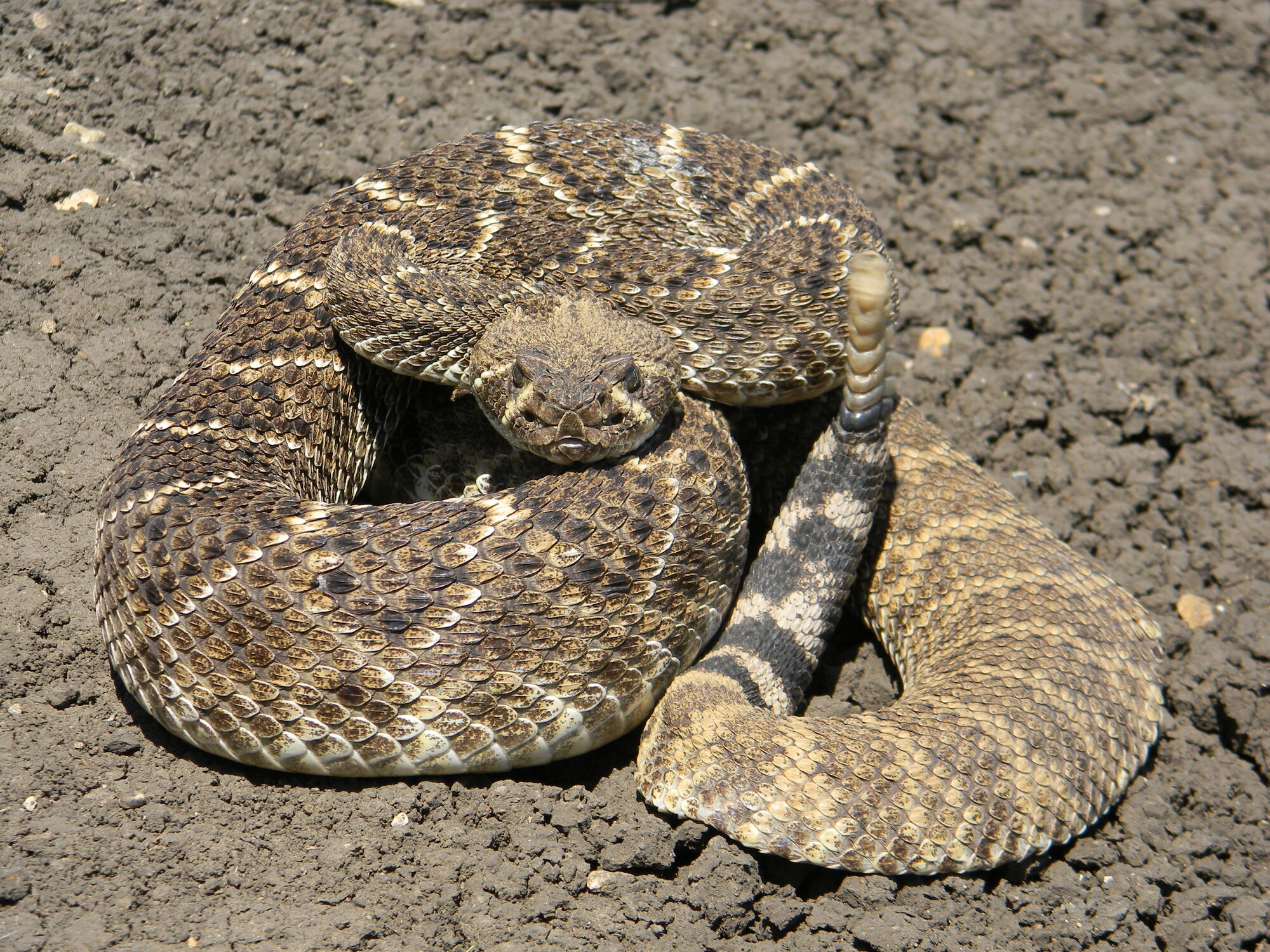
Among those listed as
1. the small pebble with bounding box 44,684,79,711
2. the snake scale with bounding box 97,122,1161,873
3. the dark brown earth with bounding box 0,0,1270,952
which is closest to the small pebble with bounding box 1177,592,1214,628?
the dark brown earth with bounding box 0,0,1270,952

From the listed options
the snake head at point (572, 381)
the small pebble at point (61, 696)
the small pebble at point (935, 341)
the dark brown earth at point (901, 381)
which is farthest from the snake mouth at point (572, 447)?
the small pebble at point (935, 341)

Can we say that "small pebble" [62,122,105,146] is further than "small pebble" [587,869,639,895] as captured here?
Yes

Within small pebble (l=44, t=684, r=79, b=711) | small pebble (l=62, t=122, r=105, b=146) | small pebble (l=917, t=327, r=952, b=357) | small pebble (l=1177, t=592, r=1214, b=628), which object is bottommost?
small pebble (l=1177, t=592, r=1214, b=628)

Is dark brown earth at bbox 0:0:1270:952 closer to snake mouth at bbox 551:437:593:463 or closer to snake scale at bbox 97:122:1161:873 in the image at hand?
snake scale at bbox 97:122:1161:873

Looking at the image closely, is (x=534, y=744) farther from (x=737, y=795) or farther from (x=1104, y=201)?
(x=1104, y=201)

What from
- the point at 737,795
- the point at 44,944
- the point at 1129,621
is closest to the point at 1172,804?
the point at 1129,621

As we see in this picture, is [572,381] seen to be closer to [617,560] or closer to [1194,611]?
[617,560]
